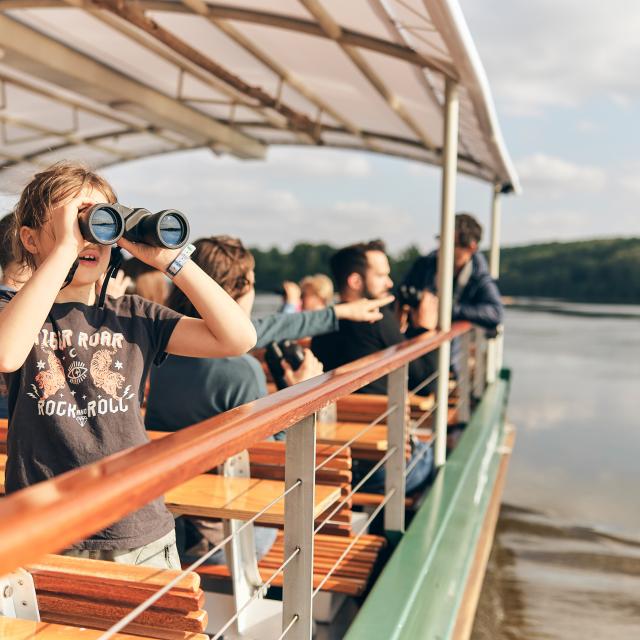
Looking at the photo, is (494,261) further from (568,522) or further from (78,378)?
(78,378)

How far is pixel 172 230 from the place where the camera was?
1.87 m

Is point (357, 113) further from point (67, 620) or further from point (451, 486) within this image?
point (67, 620)

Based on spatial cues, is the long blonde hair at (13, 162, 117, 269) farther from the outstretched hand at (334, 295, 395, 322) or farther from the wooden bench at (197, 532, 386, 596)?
the outstretched hand at (334, 295, 395, 322)

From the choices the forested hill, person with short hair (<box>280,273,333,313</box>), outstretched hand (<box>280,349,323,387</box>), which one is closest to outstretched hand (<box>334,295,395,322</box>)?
outstretched hand (<box>280,349,323,387</box>)

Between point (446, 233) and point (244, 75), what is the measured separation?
3936 millimetres

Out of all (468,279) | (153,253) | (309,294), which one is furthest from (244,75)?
(153,253)

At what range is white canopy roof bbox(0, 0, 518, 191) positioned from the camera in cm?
463

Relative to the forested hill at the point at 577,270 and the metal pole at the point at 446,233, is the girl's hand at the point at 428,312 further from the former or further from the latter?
the forested hill at the point at 577,270

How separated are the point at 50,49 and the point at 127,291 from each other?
253cm

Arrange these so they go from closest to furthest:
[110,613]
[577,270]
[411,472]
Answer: [110,613] → [411,472] → [577,270]

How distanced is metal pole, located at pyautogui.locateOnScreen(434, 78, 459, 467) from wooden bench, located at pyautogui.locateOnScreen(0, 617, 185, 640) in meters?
3.33

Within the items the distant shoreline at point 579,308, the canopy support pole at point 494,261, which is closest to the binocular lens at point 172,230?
the canopy support pole at point 494,261

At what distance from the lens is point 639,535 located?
8805 mm

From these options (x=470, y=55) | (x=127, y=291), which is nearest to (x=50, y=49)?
(x=127, y=291)
